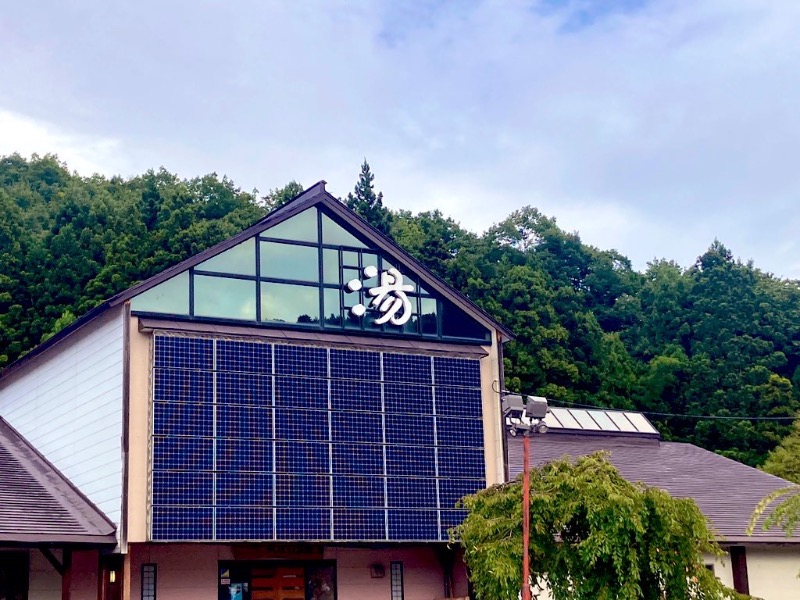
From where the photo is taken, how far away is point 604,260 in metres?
70.2

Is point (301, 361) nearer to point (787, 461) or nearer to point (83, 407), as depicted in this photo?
point (83, 407)

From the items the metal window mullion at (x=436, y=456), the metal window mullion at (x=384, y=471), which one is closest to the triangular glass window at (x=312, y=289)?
the metal window mullion at (x=436, y=456)

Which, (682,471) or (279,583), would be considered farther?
(682,471)

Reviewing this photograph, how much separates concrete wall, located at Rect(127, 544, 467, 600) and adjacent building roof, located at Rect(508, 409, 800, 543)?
3.92 meters

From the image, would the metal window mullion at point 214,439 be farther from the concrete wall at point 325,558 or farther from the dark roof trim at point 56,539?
the dark roof trim at point 56,539

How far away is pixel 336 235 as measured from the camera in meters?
26.2

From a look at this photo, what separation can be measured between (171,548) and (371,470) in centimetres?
452

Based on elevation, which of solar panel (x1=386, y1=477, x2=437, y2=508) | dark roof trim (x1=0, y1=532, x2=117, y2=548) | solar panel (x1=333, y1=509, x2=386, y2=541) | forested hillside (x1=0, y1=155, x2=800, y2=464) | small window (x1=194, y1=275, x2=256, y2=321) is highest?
forested hillside (x1=0, y1=155, x2=800, y2=464)

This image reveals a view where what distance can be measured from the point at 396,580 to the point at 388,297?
6.53 metres

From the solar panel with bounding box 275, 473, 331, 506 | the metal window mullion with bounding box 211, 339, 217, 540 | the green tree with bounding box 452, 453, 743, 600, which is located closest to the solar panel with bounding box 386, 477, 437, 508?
the solar panel with bounding box 275, 473, 331, 506

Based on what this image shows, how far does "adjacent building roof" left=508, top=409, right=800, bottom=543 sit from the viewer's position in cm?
2945

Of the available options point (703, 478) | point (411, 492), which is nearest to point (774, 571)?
point (703, 478)

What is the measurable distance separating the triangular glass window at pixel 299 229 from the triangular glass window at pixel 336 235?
0.21 meters

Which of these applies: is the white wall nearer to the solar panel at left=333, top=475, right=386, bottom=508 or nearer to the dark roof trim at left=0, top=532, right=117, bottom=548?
the solar panel at left=333, top=475, right=386, bottom=508
